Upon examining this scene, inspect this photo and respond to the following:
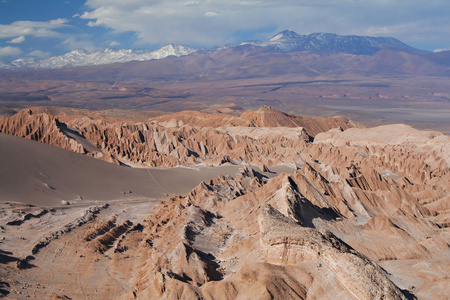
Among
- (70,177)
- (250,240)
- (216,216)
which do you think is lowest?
(216,216)

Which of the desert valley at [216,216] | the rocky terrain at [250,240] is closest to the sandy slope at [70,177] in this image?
the desert valley at [216,216]

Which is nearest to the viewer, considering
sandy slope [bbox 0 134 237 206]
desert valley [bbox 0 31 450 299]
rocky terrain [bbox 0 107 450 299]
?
rocky terrain [bbox 0 107 450 299]

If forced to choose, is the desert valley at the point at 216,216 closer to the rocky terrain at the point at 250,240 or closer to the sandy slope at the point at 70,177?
the rocky terrain at the point at 250,240

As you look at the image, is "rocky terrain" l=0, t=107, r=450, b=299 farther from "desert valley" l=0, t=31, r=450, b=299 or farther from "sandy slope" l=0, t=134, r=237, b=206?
"sandy slope" l=0, t=134, r=237, b=206

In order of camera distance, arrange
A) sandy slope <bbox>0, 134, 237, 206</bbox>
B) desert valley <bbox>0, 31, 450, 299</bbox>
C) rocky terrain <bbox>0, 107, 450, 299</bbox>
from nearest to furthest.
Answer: rocky terrain <bbox>0, 107, 450, 299</bbox>, desert valley <bbox>0, 31, 450, 299</bbox>, sandy slope <bbox>0, 134, 237, 206</bbox>

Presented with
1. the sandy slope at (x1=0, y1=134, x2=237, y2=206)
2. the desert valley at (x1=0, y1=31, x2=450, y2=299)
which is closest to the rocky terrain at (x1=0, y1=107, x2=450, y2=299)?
the desert valley at (x1=0, y1=31, x2=450, y2=299)

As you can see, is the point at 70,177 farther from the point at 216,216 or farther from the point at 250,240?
the point at 250,240

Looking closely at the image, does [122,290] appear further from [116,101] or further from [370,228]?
[116,101]

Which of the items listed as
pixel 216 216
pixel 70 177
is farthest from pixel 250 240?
pixel 70 177
